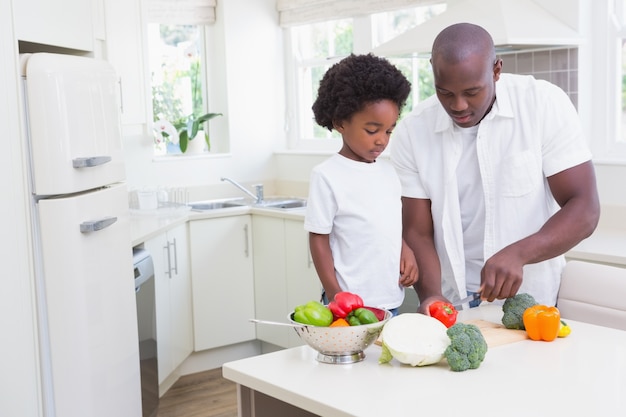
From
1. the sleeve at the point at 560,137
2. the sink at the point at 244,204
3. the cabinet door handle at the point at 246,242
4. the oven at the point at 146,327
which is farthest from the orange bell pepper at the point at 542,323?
the sink at the point at 244,204

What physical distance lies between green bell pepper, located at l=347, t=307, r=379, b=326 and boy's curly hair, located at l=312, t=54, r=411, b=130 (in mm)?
653

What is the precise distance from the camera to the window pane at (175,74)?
522 cm

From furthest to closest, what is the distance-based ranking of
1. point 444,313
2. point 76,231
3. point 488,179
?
point 76,231 < point 488,179 < point 444,313

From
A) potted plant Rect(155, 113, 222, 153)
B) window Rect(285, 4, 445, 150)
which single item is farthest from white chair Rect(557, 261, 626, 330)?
potted plant Rect(155, 113, 222, 153)

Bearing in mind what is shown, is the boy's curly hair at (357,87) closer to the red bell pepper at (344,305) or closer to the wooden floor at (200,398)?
the red bell pepper at (344,305)

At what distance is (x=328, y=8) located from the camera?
508cm

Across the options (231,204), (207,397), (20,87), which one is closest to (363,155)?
(20,87)

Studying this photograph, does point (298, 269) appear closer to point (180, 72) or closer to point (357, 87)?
point (180, 72)

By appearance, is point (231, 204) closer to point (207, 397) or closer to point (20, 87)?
point (207, 397)

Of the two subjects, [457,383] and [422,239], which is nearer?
[457,383]

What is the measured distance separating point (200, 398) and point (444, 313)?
2.68 m

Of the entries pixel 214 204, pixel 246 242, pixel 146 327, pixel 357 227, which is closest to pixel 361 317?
pixel 357 227

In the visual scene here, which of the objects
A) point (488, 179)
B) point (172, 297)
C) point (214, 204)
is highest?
point (488, 179)

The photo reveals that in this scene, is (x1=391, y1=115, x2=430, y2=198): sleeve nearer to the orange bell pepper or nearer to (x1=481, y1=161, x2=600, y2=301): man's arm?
(x1=481, y1=161, x2=600, y2=301): man's arm
